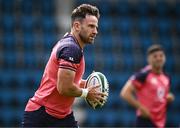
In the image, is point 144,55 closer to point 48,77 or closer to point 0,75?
point 0,75

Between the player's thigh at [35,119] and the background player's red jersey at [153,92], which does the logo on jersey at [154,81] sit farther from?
the player's thigh at [35,119]

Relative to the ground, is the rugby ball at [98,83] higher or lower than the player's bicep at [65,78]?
lower

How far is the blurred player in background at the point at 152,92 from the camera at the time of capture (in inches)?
325

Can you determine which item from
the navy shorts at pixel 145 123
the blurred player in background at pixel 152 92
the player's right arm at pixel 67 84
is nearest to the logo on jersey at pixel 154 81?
the blurred player in background at pixel 152 92

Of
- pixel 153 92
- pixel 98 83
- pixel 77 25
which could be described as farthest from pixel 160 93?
pixel 77 25

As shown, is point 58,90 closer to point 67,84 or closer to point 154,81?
point 67,84

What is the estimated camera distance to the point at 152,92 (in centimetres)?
837

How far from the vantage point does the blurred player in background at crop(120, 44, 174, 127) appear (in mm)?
8250

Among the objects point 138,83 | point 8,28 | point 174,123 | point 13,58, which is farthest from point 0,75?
point 138,83

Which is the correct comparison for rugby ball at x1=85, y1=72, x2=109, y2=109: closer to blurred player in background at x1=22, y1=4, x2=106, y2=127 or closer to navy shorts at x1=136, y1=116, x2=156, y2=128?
blurred player in background at x1=22, y1=4, x2=106, y2=127

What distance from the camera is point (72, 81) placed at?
5.23m

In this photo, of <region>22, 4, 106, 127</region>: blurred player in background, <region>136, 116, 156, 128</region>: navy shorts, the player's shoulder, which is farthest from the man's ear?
<region>136, 116, 156, 128</region>: navy shorts

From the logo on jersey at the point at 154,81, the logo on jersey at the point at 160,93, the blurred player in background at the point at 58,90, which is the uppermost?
the blurred player in background at the point at 58,90

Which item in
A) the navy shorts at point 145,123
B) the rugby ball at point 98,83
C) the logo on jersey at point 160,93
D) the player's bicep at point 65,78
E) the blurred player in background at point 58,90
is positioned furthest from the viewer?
the logo on jersey at point 160,93
